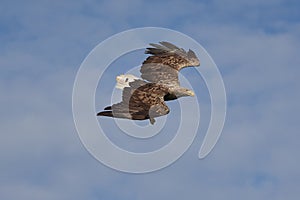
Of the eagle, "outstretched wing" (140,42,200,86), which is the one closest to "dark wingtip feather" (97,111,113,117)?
the eagle

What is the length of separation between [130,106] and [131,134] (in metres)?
2.56

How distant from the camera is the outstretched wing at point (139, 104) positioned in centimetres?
6359

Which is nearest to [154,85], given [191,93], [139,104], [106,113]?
[191,93]

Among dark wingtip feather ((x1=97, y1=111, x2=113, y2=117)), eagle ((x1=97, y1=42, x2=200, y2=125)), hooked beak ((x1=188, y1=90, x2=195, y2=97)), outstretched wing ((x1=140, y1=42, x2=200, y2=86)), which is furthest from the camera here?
outstretched wing ((x1=140, y1=42, x2=200, y2=86))

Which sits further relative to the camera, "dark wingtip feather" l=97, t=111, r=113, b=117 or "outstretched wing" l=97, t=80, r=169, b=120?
"outstretched wing" l=97, t=80, r=169, b=120

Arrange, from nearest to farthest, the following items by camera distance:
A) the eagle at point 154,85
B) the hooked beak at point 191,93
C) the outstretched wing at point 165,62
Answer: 1. the eagle at point 154,85
2. the hooked beak at point 191,93
3. the outstretched wing at point 165,62

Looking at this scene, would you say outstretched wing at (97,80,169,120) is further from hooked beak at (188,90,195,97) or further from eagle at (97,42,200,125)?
hooked beak at (188,90,195,97)

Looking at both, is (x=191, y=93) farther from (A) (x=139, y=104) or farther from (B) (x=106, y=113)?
(B) (x=106, y=113)

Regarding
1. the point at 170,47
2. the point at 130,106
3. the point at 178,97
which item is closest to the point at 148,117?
the point at 130,106

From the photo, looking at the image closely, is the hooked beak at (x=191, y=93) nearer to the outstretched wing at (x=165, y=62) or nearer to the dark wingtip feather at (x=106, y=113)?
the outstretched wing at (x=165, y=62)

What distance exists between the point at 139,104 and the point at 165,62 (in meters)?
11.7

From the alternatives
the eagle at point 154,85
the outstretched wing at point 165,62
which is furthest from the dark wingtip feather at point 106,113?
the outstretched wing at point 165,62

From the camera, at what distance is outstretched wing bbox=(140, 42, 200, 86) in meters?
75.0

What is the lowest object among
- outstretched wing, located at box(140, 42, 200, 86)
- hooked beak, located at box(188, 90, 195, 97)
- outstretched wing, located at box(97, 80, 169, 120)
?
outstretched wing, located at box(97, 80, 169, 120)
